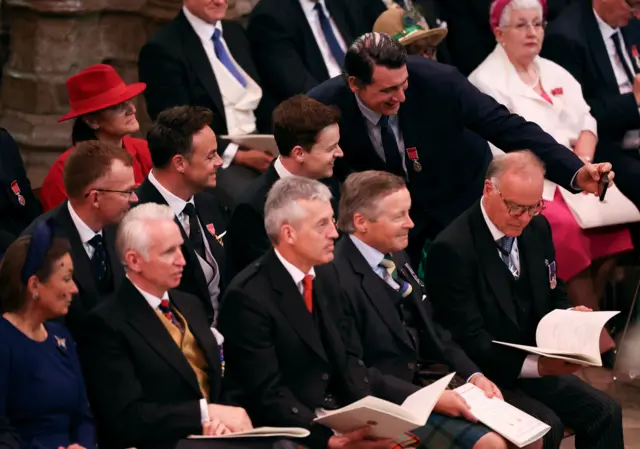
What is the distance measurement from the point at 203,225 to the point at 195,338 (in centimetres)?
88

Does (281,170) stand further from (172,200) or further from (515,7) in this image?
(515,7)

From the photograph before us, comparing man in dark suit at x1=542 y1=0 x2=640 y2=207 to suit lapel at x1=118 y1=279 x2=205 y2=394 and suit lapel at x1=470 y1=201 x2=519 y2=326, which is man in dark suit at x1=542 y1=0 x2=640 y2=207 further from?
suit lapel at x1=118 y1=279 x2=205 y2=394

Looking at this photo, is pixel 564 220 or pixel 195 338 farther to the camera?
pixel 564 220

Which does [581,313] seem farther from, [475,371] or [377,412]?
[377,412]

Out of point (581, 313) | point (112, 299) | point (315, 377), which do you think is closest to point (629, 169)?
point (581, 313)

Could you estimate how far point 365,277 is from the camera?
4598mm

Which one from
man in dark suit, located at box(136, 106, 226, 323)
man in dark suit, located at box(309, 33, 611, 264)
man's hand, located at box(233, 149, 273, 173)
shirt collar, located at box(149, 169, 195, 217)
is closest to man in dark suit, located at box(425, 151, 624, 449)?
man in dark suit, located at box(309, 33, 611, 264)

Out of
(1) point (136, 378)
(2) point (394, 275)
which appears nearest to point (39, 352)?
(1) point (136, 378)

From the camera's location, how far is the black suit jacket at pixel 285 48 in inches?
243

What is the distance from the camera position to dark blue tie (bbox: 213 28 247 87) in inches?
237

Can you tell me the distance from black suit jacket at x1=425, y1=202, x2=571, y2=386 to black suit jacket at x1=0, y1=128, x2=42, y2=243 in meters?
1.56

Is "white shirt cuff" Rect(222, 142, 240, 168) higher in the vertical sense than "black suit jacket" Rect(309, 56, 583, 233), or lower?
lower

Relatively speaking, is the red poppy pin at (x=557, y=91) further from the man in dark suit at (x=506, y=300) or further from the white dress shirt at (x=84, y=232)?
the white dress shirt at (x=84, y=232)

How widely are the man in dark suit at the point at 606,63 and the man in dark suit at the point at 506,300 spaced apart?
67.0 inches
